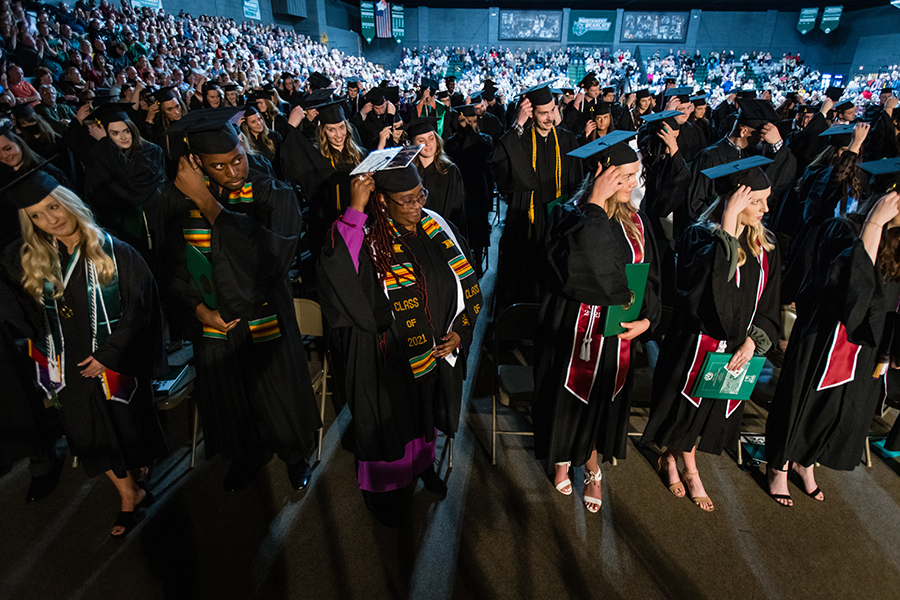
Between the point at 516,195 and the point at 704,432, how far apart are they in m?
2.76

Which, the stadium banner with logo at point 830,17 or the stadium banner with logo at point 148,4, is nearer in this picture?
the stadium banner with logo at point 148,4

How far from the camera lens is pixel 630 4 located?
31.6 metres

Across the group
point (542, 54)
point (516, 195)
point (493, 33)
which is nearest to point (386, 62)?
point (493, 33)

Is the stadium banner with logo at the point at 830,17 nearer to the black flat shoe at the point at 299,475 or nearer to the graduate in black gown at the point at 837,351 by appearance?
the graduate in black gown at the point at 837,351

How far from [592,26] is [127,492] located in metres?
Answer: 38.1

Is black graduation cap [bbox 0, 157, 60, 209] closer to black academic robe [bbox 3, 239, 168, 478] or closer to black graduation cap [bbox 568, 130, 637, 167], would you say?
black academic robe [bbox 3, 239, 168, 478]

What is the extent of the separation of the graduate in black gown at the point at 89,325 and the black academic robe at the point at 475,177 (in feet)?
12.1

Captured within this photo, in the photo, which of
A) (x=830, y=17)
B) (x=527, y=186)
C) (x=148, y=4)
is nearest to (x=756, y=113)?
(x=527, y=186)

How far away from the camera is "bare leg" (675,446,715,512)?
8.80 ft

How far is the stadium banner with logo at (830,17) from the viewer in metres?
29.3

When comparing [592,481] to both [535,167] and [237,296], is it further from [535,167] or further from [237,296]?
[535,167]

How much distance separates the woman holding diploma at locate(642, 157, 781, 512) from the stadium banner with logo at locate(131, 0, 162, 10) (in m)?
19.7

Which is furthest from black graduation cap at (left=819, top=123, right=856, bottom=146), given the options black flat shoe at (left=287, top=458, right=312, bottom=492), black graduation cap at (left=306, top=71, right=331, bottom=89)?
black graduation cap at (left=306, top=71, right=331, bottom=89)

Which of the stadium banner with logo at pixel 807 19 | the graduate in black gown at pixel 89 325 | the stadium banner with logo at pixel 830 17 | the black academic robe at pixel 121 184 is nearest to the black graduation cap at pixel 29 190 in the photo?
the graduate in black gown at pixel 89 325
